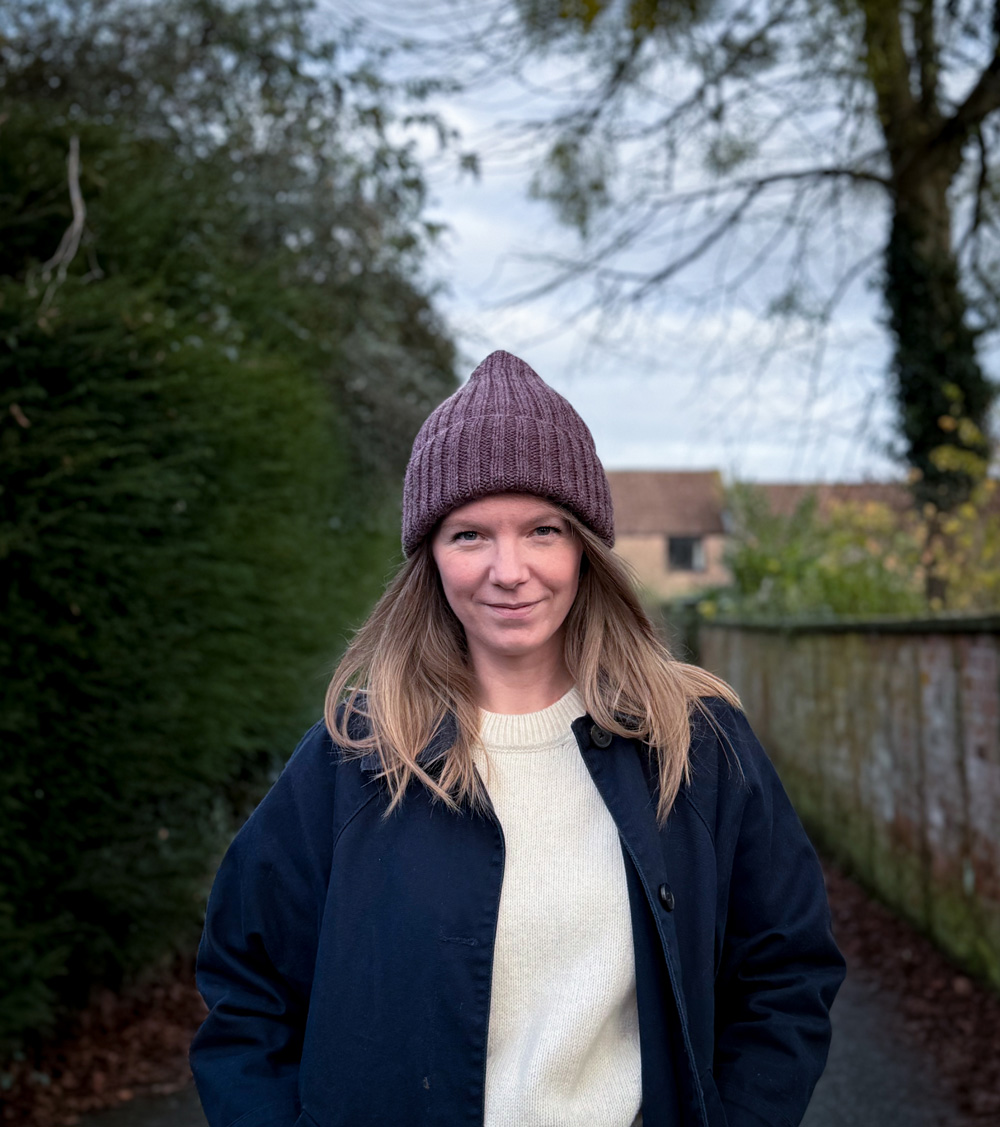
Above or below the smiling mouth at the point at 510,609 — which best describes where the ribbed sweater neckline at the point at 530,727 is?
below

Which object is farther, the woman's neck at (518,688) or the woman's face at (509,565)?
the woman's neck at (518,688)

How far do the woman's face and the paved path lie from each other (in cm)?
311

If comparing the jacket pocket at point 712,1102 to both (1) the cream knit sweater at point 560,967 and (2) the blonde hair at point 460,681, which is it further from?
(2) the blonde hair at point 460,681

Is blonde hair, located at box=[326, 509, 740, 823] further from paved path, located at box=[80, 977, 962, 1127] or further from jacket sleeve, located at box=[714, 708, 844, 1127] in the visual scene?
paved path, located at box=[80, 977, 962, 1127]

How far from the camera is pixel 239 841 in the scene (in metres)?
1.93

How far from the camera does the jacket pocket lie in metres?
1.76

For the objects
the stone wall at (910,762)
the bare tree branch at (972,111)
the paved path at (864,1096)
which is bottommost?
the paved path at (864,1096)

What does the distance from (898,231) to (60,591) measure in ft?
28.6

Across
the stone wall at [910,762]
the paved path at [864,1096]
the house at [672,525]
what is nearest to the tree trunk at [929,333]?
the stone wall at [910,762]

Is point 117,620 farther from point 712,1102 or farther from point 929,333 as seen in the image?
point 929,333

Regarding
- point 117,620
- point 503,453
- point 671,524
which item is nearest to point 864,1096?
point 117,620

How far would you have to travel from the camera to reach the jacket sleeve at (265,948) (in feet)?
6.05

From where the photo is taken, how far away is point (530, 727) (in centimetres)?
204

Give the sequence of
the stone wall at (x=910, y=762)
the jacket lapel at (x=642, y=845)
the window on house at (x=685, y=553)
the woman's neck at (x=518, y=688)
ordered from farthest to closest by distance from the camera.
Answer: the window on house at (x=685, y=553), the stone wall at (x=910, y=762), the woman's neck at (x=518, y=688), the jacket lapel at (x=642, y=845)
